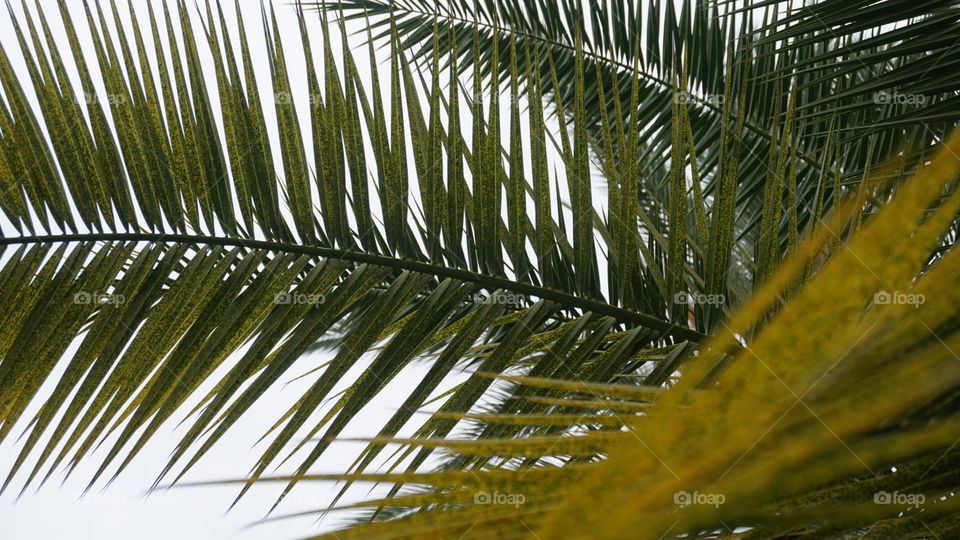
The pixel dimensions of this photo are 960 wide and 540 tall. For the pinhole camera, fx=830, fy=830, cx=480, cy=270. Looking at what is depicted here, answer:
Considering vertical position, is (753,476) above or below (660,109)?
below

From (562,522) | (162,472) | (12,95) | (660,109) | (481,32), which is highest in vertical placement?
(481,32)

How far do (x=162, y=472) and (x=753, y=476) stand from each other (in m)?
0.63

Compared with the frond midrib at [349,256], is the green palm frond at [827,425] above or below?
below

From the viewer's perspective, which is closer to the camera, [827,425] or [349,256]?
[827,425]

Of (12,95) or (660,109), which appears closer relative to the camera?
(12,95)

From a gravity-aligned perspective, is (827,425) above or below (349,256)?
below

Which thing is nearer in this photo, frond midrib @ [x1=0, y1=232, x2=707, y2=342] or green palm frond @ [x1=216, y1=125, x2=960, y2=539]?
green palm frond @ [x1=216, y1=125, x2=960, y2=539]

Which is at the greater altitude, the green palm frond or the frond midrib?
the frond midrib

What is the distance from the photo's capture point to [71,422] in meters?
0.79

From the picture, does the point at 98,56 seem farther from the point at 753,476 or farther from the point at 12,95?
the point at 753,476

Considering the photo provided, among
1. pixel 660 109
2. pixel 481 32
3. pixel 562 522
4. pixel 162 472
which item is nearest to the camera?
pixel 562 522

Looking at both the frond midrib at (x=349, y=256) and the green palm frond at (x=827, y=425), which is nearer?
the green palm frond at (x=827, y=425)

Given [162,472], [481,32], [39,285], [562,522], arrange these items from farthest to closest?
[481,32] < [39,285] < [162,472] < [562,522]

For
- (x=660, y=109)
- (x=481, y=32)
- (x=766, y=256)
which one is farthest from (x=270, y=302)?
(x=481, y=32)
